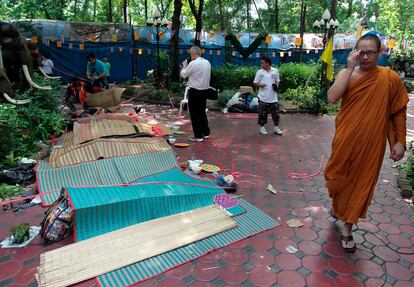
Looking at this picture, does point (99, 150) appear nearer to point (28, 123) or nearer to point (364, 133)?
point (28, 123)

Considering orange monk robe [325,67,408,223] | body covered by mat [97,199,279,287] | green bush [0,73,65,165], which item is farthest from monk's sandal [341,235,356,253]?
green bush [0,73,65,165]

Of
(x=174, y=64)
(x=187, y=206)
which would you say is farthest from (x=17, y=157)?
(x=174, y=64)

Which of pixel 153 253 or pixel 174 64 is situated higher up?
pixel 174 64

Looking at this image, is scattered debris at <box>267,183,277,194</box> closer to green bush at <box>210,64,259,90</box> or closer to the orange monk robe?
the orange monk robe

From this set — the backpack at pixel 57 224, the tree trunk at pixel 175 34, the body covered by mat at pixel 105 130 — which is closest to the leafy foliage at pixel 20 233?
the backpack at pixel 57 224

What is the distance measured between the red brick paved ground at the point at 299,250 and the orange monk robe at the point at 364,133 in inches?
16.5

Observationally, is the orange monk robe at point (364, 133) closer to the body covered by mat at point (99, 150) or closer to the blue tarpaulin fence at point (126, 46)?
the body covered by mat at point (99, 150)

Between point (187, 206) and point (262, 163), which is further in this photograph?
point (262, 163)

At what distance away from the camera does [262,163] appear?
17.1ft

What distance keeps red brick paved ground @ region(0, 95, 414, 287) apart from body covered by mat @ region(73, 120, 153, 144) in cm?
181

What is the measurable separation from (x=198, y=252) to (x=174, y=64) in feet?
36.3

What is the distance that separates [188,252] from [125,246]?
553mm

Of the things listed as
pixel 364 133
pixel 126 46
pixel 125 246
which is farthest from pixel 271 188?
pixel 126 46

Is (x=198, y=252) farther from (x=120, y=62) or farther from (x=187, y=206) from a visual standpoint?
(x=120, y=62)
